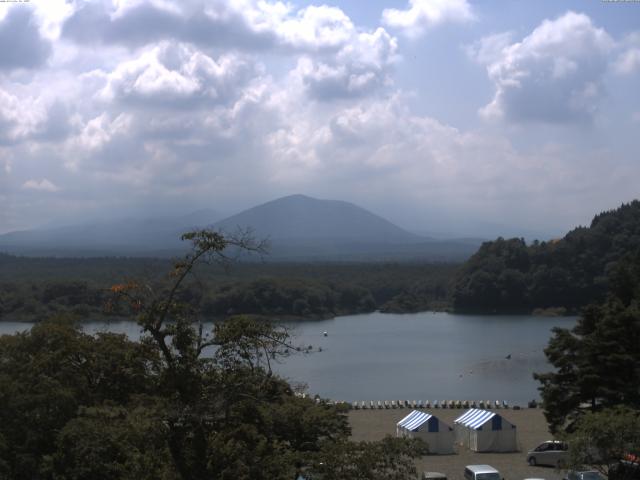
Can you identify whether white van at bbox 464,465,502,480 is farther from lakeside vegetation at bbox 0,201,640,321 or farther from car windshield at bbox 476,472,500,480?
lakeside vegetation at bbox 0,201,640,321

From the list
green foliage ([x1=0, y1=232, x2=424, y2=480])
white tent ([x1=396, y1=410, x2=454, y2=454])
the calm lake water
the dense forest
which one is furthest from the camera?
the dense forest

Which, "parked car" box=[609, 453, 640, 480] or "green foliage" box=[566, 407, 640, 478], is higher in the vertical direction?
"green foliage" box=[566, 407, 640, 478]

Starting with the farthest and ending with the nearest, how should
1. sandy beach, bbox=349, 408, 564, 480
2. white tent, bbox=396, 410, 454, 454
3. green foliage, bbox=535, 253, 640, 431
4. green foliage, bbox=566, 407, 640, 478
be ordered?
white tent, bbox=396, 410, 454, 454, sandy beach, bbox=349, 408, 564, 480, green foliage, bbox=535, 253, 640, 431, green foliage, bbox=566, 407, 640, 478

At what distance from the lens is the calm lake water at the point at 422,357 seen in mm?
23688

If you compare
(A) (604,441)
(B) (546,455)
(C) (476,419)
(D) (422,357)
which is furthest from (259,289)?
(A) (604,441)

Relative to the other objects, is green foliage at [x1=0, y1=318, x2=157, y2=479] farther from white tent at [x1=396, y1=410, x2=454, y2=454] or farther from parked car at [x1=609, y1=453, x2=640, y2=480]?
white tent at [x1=396, y1=410, x2=454, y2=454]

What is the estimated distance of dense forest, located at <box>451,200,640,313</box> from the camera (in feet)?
157

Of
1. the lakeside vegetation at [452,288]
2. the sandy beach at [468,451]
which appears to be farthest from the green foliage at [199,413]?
the lakeside vegetation at [452,288]

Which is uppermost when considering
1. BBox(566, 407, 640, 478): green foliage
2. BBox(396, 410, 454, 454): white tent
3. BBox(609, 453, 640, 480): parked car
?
BBox(566, 407, 640, 478): green foliage

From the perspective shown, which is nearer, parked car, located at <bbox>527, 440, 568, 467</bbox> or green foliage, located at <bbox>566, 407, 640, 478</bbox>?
green foliage, located at <bbox>566, 407, 640, 478</bbox>

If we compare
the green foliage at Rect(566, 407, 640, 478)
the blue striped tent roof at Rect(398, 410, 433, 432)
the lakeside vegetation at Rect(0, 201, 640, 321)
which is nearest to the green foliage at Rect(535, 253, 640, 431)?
the blue striped tent roof at Rect(398, 410, 433, 432)

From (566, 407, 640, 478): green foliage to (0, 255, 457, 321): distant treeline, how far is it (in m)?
24.9

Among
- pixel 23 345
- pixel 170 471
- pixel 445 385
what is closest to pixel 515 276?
pixel 445 385

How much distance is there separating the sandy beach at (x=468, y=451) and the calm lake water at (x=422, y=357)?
2.12 meters
